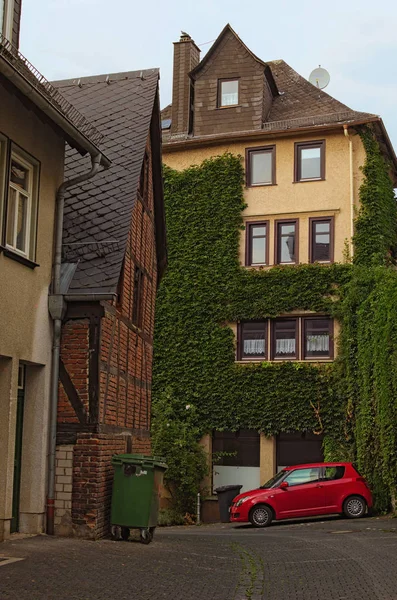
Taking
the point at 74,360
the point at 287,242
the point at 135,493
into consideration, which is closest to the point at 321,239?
the point at 287,242

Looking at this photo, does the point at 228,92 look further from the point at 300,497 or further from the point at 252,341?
the point at 300,497

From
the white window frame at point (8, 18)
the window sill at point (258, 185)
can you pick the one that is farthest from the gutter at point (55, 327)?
the window sill at point (258, 185)

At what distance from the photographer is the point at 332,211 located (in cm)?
3089

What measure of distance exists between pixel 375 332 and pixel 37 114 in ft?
50.4

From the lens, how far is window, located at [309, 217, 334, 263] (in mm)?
30844

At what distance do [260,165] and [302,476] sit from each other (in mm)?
13199

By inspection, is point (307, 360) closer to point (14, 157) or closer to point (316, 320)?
point (316, 320)

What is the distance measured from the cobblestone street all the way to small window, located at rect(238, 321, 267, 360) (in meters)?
15.5

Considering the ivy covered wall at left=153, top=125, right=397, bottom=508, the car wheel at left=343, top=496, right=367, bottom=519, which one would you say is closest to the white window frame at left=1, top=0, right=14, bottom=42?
the car wheel at left=343, top=496, right=367, bottom=519

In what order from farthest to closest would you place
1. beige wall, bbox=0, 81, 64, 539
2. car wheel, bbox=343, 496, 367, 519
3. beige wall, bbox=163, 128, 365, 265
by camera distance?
beige wall, bbox=163, 128, 365, 265, car wheel, bbox=343, 496, 367, 519, beige wall, bbox=0, 81, 64, 539

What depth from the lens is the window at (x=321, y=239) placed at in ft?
101

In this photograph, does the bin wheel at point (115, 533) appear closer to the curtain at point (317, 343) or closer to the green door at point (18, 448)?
the green door at point (18, 448)

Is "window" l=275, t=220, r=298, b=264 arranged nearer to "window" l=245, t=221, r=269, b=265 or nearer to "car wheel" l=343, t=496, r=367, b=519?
Result: "window" l=245, t=221, r=269, b=265

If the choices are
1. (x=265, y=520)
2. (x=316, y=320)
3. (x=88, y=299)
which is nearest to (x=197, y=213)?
(x=316, y=320)
